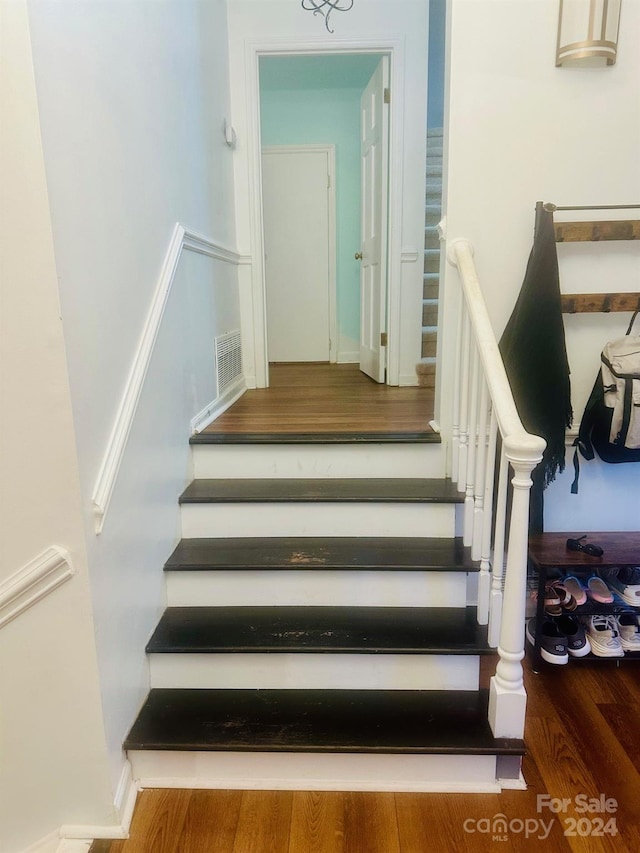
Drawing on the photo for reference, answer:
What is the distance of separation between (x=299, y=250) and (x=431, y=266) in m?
1.39

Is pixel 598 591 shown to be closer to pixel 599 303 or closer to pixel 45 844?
pixel 599 303

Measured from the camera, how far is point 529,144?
1.96m

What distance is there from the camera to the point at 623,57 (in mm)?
1906

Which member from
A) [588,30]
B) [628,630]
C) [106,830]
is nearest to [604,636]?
[628,630]

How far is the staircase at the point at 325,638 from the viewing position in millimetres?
1574

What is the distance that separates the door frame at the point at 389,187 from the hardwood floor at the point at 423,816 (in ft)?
7.50

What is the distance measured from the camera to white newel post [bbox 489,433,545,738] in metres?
1.37

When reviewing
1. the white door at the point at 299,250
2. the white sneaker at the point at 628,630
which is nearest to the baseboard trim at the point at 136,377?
the white sneaker at the point at 628,630

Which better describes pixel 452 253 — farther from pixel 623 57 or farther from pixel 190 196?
pixel 190 196

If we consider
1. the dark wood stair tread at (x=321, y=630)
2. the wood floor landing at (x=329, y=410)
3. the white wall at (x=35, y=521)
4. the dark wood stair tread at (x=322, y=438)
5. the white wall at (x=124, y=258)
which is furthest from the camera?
the wood floor landing at (x=329, y=410)

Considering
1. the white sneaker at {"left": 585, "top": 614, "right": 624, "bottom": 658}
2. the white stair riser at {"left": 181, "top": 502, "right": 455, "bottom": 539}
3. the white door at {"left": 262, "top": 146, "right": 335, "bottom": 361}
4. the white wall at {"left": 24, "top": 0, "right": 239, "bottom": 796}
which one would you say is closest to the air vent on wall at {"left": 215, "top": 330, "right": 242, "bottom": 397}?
the white wall at {"left": 24, "top": 0, "right": 239, "bottom": 796}

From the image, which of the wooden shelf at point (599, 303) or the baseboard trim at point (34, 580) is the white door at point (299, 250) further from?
the baseboard trim at point (34, 580)

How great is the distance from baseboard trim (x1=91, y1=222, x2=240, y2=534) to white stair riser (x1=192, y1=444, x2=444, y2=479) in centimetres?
63

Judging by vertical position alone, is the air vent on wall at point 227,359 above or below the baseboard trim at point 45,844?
above
